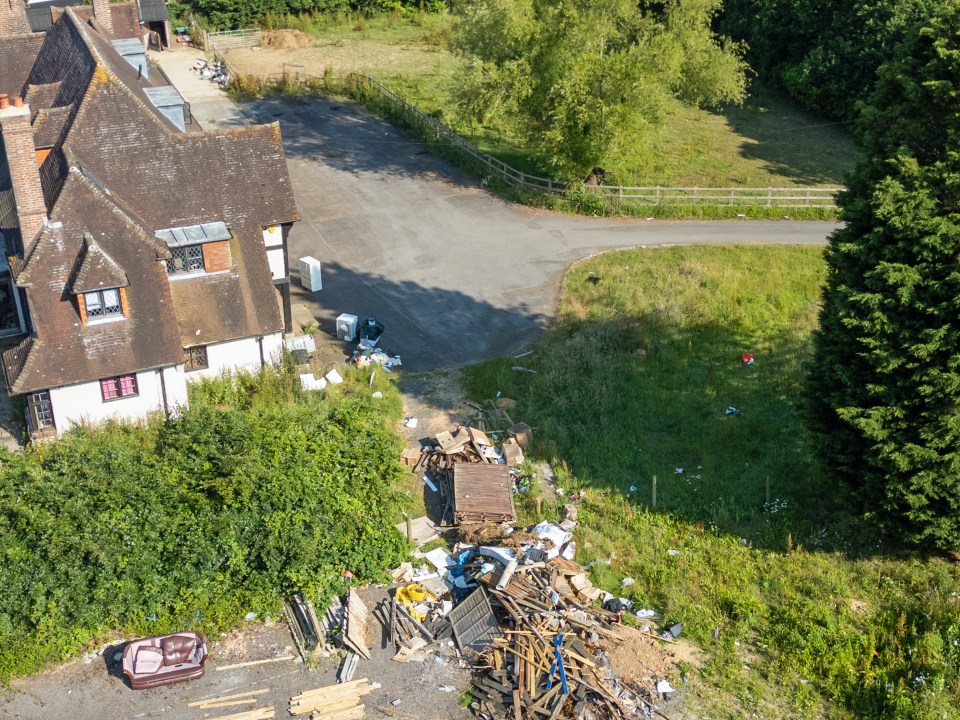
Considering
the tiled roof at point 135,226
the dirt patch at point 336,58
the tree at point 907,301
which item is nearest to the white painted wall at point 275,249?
the tiled roof at point 135,226

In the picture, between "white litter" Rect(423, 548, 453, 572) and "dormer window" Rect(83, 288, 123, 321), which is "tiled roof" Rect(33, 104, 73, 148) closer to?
"dormer window" Rect(83, 288, 123, 321)

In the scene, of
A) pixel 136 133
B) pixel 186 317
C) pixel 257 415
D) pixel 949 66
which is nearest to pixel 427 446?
pixel 257 415

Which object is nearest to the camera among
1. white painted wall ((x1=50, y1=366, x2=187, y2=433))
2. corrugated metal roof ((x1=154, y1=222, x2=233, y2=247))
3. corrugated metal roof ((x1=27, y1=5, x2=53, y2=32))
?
white painted wall ((x1=50, y1=366, x2=187, y2=433))

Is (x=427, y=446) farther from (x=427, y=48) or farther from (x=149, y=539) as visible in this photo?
(x=427, y=48)

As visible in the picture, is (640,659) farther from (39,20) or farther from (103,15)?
(39,20)

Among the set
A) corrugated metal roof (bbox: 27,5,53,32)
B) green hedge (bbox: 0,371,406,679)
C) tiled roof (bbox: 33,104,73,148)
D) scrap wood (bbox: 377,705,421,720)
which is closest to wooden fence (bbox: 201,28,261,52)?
corrugated metal roof (bbox: 27,5,53,32)

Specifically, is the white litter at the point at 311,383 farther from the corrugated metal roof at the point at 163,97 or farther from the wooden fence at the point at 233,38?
the wooden fence at the point at 233,38
